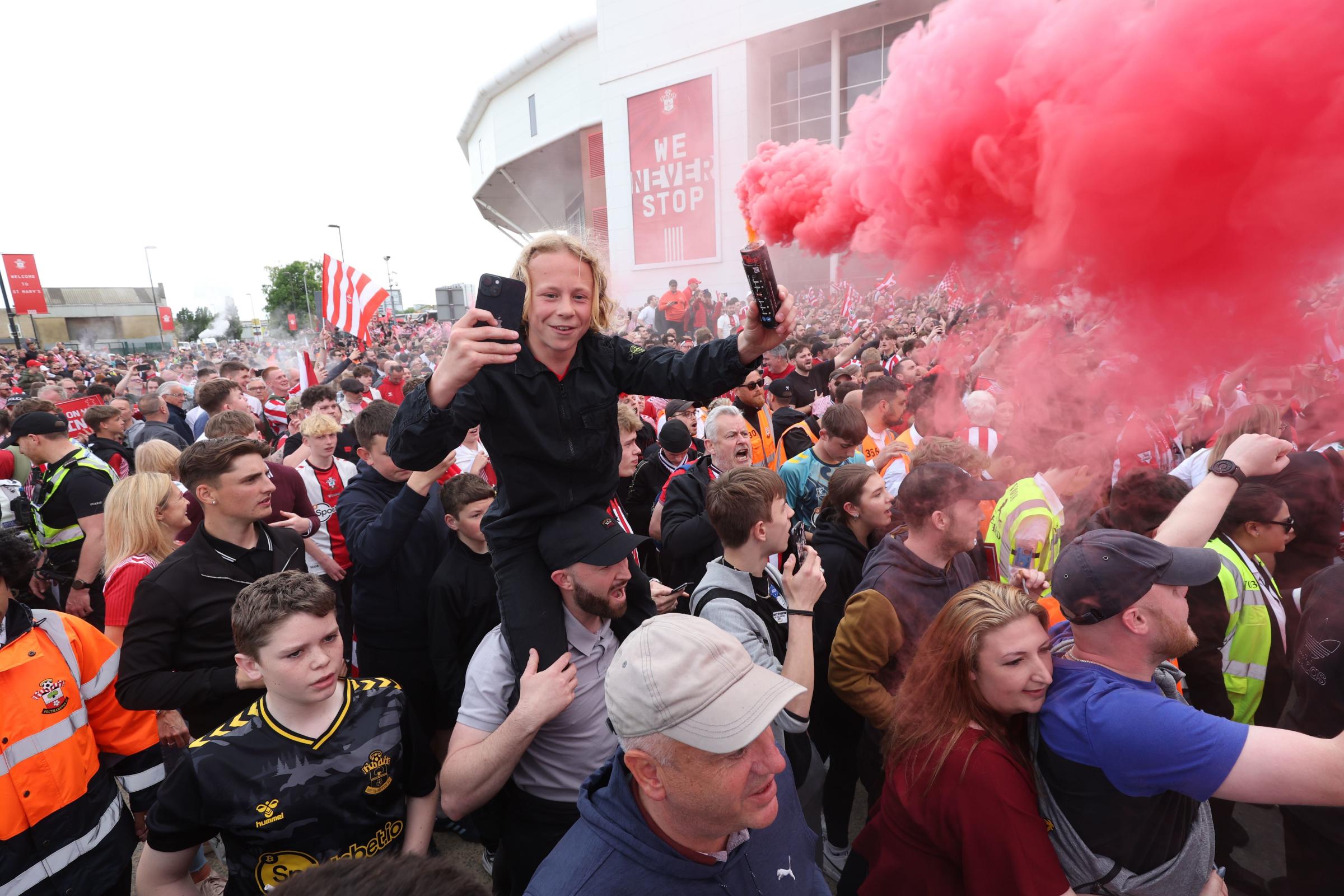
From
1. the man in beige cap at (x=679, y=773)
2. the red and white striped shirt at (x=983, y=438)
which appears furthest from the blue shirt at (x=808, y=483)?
the man in beige cap at (x=679, y=773)

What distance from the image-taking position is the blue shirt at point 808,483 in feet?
16.9

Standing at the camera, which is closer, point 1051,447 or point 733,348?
point 733,348

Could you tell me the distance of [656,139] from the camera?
2323 cm

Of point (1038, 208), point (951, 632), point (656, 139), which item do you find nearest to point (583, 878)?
point (951, 632)

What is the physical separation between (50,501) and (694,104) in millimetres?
20027

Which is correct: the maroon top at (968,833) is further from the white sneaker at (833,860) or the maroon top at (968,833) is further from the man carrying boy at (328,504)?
the man carrying boy at (328,504)

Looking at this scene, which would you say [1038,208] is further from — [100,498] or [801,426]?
[100,498]

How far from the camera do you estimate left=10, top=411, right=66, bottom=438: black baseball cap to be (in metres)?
5.07

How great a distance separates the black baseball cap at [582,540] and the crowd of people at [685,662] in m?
0.01

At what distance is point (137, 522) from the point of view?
12.0 feet

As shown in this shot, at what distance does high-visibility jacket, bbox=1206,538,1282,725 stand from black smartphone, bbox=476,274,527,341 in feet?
10.3

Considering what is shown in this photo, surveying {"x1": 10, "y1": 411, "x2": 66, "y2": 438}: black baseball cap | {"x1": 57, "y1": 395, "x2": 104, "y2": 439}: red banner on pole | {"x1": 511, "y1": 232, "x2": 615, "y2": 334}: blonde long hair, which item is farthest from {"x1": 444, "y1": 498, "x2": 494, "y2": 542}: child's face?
{"x1": 57, "y1": 395, "x2": 104, "y2": 439}: red banner on pole

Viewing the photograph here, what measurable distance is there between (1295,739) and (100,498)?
21.9 ft

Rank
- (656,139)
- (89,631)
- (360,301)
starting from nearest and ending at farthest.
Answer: (89,631) → (360,301) → (656,139)
